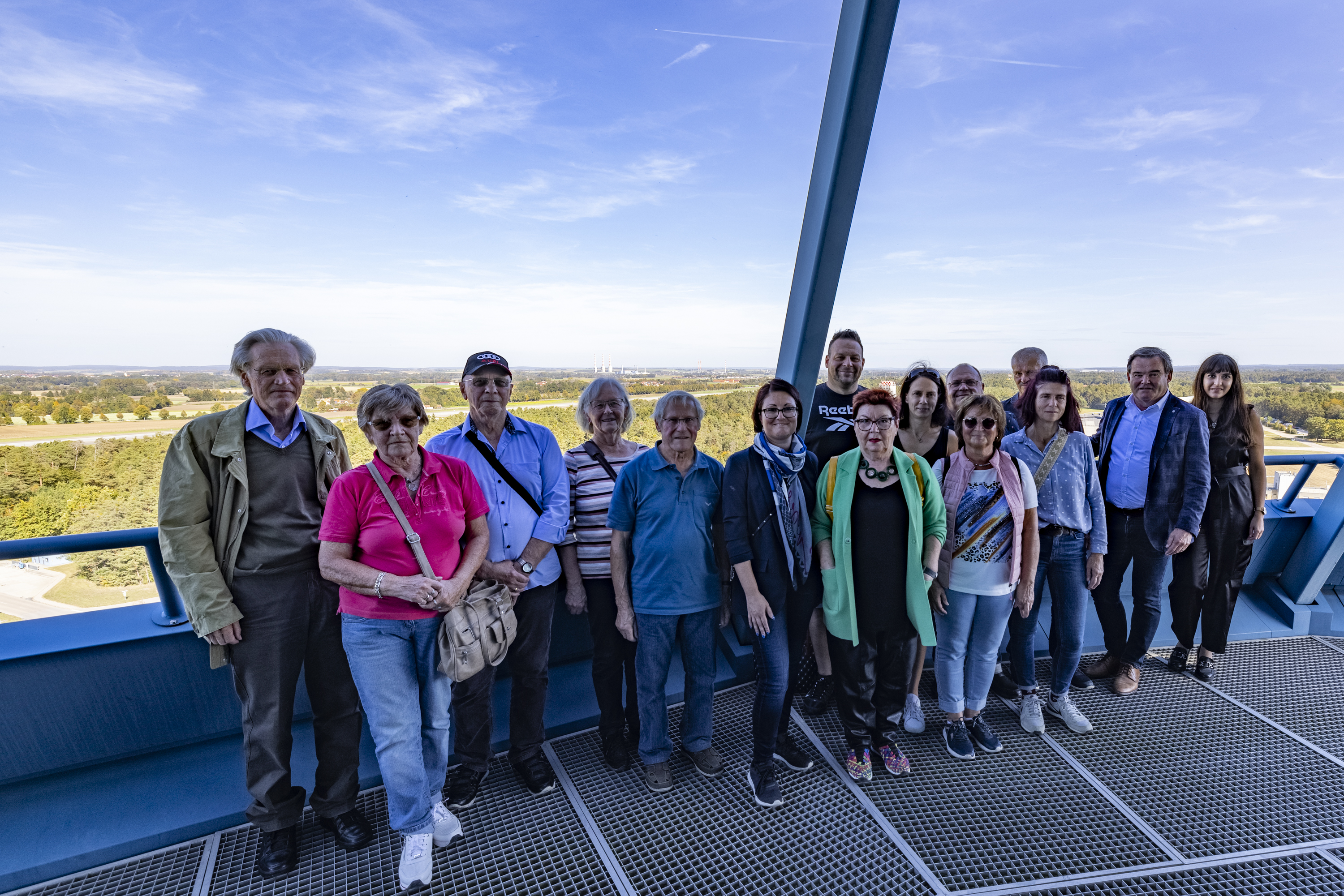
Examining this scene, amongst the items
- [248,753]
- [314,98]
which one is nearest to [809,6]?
[314,98]

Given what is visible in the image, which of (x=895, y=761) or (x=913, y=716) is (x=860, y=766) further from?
(x=913, y=716)

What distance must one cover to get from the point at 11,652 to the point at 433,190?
237 centimetres

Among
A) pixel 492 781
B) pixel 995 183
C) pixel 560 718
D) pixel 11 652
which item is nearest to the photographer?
pixel 11 652

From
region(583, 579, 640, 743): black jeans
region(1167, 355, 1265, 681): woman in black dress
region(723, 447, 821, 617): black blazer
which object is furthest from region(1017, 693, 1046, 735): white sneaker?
region(583, 579, 640, 743): black jeans

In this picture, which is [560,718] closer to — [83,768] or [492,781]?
[492,781]

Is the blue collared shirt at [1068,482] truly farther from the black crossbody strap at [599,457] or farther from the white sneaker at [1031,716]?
the black crossbody strap at [599,457]

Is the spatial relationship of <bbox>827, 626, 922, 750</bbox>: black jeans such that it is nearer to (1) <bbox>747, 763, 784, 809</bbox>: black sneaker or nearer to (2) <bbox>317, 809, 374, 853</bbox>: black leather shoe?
(1) <bbox>747, 763, 784, 809</bbox>: black sneaker

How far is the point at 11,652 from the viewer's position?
6.37ft

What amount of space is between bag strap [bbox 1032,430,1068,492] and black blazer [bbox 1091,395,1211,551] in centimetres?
70

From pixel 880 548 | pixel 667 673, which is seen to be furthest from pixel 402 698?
pixel 880 548

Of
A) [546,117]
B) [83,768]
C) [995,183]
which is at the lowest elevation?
[83,768]

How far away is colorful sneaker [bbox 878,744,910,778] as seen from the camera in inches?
91.2

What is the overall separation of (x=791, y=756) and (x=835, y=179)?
2.48 metres

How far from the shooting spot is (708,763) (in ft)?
7.57
